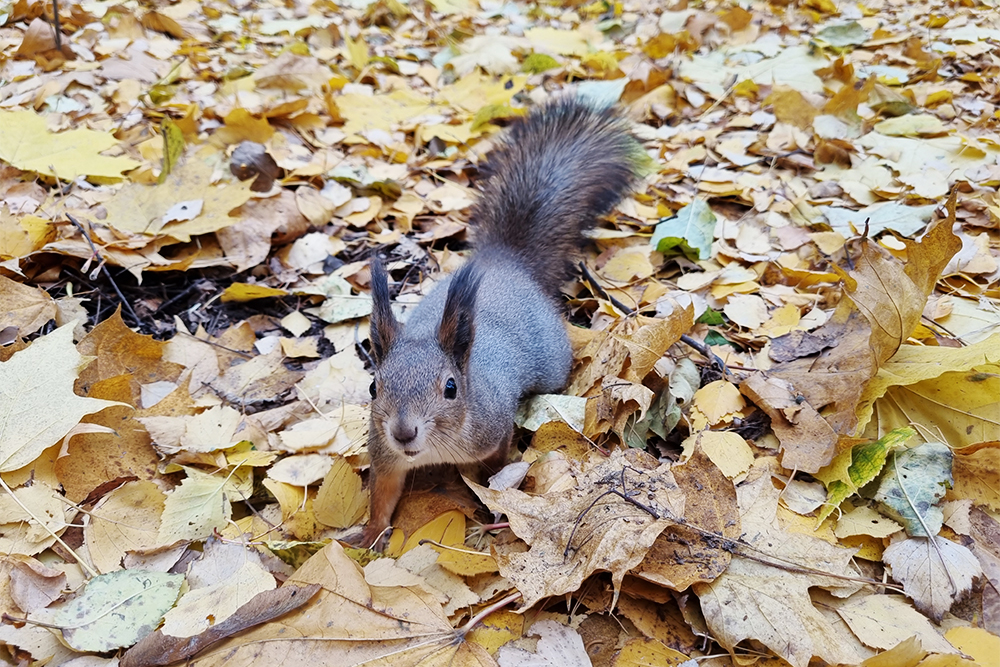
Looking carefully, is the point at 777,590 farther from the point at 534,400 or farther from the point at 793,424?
the point at 534,400

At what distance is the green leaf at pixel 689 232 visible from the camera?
7.90ft

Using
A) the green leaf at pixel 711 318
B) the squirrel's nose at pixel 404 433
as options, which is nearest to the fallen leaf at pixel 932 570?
the green leaf at pixel 711 318

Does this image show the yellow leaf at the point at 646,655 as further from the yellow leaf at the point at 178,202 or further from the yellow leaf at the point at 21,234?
the yellow leaf at the point at 21,234

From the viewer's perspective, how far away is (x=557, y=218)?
2410 millimetres

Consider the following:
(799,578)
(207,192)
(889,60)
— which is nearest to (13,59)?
(207,192)

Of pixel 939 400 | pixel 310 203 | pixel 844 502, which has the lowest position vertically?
pixel 310 203

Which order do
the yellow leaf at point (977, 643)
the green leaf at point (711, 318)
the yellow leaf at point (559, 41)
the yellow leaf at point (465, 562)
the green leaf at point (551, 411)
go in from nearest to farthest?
the yellow leaf at point (977, 643) → the yellow leaf at point (465, 562) → the green leaf at point (551, 411) → the green leaf at point (711, 318) → the yellow leaf at point (559, 41)

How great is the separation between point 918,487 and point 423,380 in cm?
109

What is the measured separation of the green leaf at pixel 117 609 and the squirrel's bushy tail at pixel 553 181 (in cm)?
142

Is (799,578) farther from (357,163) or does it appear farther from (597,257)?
(357,163)

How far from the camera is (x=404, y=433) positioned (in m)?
1.54

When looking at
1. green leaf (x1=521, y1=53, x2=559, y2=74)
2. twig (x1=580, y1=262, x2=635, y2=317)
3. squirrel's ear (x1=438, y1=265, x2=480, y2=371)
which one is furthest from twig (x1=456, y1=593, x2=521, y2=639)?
green leaf (x1=521, y1=53, x2=559, y2=74)

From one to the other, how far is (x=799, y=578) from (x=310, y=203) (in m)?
2.16

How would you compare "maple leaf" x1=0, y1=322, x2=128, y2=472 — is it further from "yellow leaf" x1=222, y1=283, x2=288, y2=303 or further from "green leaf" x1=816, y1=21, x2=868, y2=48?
"green leaf" x1=816, y1=21, x2=868, y2=48
